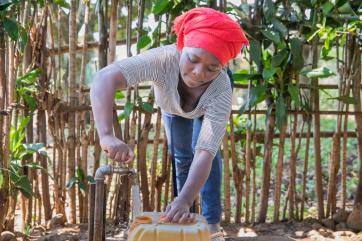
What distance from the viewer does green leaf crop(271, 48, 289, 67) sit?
2920mm

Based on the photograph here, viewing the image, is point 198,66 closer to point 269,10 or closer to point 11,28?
point 11,28

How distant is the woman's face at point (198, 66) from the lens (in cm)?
170

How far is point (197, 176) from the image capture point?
1661 millimetres

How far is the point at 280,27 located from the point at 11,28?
1415 mm

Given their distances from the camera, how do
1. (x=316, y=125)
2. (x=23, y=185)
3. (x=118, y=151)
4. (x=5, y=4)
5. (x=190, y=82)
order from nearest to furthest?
(x=118, y=151)
(x=190, y=82)
(x=5, y=4)
(x=23, y=185)
(x=316, y=125)

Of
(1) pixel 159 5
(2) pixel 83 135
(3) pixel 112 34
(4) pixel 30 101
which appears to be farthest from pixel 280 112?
(4) pixel 30 101

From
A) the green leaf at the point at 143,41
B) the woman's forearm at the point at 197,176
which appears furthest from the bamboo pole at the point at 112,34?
the woman's forearm at the point at 197,176

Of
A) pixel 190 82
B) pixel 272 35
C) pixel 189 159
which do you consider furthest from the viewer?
pixel 272 35

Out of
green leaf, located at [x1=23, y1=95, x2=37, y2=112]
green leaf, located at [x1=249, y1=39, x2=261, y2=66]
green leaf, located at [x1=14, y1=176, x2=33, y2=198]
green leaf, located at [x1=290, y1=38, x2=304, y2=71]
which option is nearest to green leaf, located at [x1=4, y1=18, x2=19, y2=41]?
green leaf, located at [x1=23, y1=95, x2=37, y2=112]

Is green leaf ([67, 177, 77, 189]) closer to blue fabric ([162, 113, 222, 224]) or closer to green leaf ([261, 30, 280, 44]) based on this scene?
blue fabric ([162, 113, 222, 224])

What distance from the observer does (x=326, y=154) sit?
6273mm

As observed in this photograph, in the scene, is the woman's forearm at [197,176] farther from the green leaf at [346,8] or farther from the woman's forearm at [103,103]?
the green leaf at [346,8]

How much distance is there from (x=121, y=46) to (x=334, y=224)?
1692 mm

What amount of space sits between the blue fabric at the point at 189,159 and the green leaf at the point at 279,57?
0.83m
